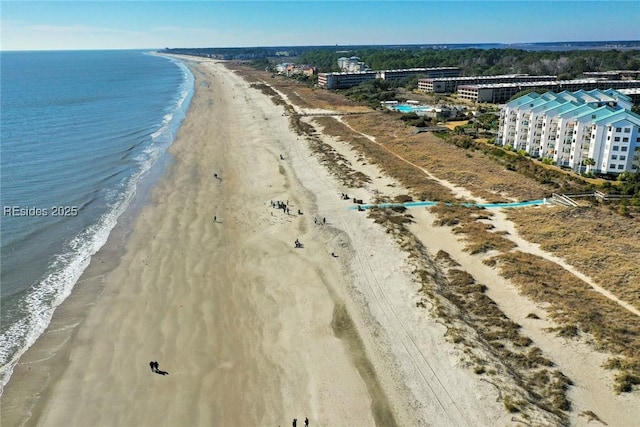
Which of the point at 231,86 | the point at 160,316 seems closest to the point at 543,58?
the point at 231,86

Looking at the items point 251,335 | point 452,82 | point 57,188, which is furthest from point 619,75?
point 251,335

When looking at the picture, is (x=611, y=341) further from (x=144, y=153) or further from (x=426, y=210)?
(x=144, y=153)

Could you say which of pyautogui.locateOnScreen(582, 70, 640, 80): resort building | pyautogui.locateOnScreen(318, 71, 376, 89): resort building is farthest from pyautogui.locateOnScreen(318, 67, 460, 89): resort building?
pyautogui.locateOnScreen(582, 70, 640, 80): resort building

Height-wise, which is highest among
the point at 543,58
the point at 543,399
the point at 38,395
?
the point at 543,58

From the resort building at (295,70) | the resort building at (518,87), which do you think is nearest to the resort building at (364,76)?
the resort building at (295,70)

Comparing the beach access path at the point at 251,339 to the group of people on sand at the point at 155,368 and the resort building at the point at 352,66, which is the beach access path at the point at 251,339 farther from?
the resort building at the point at 352,66

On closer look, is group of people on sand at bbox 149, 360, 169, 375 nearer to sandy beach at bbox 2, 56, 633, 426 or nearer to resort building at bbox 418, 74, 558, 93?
sandy beach at bbox 2, 56, 633, 426
